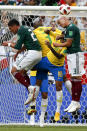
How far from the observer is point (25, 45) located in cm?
945

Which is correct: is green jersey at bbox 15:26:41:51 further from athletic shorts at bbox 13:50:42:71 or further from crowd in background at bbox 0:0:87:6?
crowd in background at bbox 0:0:87:6

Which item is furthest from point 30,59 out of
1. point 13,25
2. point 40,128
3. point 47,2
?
point 47,2

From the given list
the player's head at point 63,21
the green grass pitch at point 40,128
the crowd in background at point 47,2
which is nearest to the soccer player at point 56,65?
the green grass pitch at point 40,128

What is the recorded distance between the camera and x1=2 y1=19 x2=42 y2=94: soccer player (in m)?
9.21

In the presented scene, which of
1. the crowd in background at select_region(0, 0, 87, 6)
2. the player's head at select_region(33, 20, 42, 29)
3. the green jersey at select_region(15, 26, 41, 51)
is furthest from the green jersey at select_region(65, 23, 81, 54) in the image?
the crowd in background at select_region(0, 0, 87, 6)

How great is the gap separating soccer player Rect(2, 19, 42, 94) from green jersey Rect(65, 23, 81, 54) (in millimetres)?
800

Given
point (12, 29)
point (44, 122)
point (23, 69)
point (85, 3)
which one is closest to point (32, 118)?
point (44, 122)

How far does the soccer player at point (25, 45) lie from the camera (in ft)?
30.2

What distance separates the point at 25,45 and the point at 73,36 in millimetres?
1114

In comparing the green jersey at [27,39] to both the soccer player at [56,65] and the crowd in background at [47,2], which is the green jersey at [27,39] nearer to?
the soccer player at [56,65]

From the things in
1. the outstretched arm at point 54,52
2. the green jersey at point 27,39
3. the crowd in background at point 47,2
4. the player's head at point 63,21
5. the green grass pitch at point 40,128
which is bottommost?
the green grass pitch at point 40,128

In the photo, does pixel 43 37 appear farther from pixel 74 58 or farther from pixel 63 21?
pixel 74 58

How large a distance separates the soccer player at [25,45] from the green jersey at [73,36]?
2.63 ft

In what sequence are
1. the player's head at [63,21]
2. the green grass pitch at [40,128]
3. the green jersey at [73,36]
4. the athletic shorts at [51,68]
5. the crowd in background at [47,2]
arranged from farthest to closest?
1. the crowd in background at [47,2]
2. the athletic shorts at [51,68]
3. the green grass pitch at [40,128]
4. the player's head at [63,21]
5. the green jersey at [73,36]
